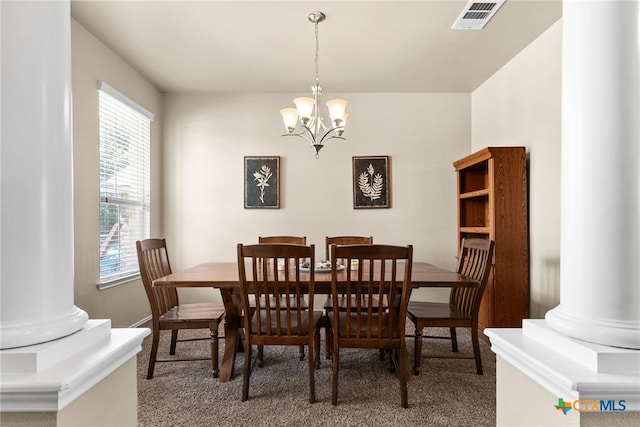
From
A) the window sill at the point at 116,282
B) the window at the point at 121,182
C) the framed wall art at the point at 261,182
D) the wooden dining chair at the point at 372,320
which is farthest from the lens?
the framed wall art at the point at 261,182

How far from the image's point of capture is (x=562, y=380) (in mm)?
828

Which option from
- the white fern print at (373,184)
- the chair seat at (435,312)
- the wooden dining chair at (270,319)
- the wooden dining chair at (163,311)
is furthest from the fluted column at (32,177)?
the white fern print at (373,184)

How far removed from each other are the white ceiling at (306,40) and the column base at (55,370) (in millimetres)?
2348

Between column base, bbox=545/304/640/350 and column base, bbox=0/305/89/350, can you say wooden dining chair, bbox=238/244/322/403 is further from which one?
column base, bbox=545/304/640/350

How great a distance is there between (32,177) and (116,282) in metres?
2.67

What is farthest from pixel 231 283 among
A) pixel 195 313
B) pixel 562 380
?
pixel 562 380

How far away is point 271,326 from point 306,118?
1467 millimetres

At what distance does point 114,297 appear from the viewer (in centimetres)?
321

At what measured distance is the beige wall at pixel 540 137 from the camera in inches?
109

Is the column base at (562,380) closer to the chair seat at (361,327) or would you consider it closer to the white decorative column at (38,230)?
the chair seat at (361,327)

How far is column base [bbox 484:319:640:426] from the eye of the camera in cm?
80

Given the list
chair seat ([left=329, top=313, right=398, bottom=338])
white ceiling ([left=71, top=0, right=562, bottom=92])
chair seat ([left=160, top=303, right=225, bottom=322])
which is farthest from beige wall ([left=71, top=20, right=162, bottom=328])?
chair seat ([left=329, top=313, right=398, bottom=338])

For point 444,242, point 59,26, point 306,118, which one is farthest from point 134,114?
point 444,242

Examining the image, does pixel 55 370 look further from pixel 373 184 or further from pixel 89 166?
pixel 373 184
